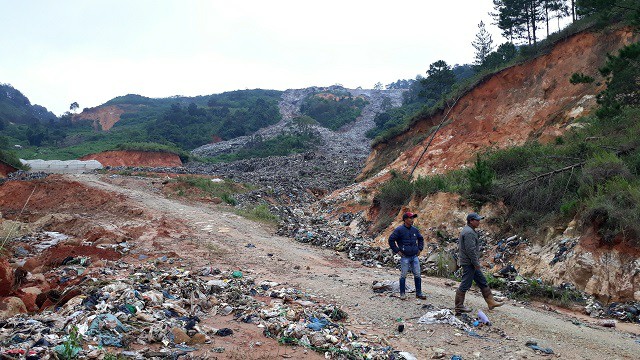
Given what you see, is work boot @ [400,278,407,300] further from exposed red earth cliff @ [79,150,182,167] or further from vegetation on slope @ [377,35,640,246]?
exposed red earth cliff @ [79,150,182,167]

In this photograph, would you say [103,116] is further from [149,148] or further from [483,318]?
[483,318]

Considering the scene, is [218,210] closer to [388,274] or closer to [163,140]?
[388,274]

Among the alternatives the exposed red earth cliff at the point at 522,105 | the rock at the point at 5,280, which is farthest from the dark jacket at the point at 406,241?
the exposed red earth cliff at the point at 522,105

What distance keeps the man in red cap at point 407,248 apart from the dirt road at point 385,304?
11.2 inches

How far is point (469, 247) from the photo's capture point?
5.98m

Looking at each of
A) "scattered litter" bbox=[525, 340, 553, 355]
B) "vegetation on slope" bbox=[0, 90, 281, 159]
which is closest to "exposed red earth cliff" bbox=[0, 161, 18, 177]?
"vegetation on slope" bbox=[0, 90, 281, 159]

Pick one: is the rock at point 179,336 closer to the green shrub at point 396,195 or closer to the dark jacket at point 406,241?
the dark jacket at point 406,241

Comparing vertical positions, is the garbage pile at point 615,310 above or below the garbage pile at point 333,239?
below

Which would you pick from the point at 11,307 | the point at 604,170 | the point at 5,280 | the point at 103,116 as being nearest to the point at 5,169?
the point at 5,280

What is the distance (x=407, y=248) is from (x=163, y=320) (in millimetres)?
3757

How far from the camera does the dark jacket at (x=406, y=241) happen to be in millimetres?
6758

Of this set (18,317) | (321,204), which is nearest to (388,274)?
(18,317)

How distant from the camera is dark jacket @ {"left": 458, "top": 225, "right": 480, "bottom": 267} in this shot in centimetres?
595

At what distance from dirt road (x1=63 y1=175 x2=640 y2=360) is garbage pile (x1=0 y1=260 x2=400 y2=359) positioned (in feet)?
1.92
